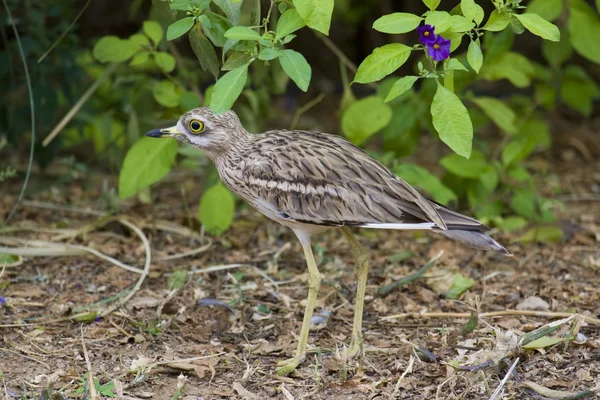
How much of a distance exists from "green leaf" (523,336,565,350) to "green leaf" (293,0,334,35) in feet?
4.91

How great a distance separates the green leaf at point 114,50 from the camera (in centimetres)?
425

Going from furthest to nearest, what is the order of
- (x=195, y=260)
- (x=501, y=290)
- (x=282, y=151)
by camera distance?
(x=195, y=260) < (x=501, y=290) < (x=282, y=151)

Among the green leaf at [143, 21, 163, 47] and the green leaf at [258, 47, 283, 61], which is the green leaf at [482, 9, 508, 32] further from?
the green leaf at [143, 21, 163, 47]

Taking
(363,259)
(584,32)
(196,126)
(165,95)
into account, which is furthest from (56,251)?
(584,32)

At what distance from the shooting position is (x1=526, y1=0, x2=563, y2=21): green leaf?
4684mm

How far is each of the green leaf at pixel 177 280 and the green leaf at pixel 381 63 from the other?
156cm

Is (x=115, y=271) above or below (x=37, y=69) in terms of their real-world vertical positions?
below

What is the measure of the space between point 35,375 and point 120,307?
0.67 m

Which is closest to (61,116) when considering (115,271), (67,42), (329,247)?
(67,42)

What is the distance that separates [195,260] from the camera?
4578 mm

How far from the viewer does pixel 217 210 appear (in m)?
4.50

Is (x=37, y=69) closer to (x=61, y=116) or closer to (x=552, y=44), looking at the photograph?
(x=61, y=116)

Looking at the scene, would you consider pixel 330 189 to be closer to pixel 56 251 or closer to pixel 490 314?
pixel 490 314

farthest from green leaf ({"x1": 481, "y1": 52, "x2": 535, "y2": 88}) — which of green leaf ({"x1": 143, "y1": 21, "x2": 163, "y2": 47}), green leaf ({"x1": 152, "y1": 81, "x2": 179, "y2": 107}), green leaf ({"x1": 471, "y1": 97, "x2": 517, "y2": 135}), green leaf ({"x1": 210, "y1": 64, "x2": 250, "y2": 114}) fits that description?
green leaf ({"x1": 210, "y1": 64, "x2": 250, "y2": 114})
